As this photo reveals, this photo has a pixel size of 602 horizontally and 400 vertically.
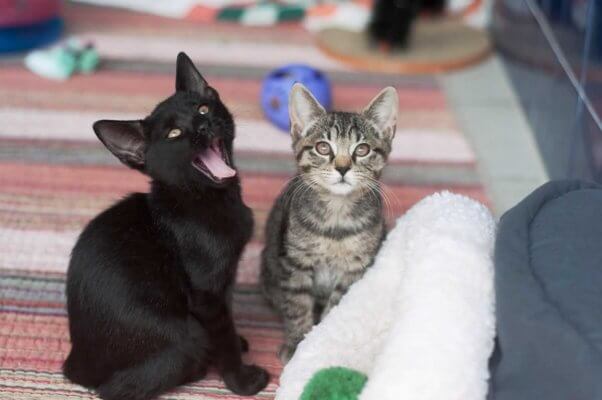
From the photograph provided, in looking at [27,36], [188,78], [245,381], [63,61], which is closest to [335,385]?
[245,381]

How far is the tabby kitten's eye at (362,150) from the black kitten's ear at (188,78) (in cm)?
32

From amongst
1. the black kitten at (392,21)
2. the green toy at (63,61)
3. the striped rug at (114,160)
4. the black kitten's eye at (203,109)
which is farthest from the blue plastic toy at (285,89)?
the black kitten's eye at (203,109)

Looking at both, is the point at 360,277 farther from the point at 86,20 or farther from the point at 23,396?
the point at 86,20

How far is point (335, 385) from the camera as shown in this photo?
1.27m

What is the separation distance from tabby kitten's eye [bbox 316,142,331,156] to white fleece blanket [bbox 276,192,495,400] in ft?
0.69

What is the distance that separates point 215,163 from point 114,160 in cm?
97

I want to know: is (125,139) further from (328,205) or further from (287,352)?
(287,352)

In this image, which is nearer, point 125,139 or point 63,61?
point 125,139

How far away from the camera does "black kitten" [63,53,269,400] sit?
1.38m

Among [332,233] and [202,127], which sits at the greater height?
[202,127]

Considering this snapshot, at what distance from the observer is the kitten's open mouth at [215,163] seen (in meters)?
1.42

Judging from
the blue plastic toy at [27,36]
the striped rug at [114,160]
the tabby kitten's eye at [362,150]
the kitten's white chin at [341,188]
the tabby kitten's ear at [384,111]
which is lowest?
the striped rug at [114,160]

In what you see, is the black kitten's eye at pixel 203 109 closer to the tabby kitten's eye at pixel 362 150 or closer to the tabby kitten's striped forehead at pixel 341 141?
the tabby kitten's striped forehead at pixel 341 141

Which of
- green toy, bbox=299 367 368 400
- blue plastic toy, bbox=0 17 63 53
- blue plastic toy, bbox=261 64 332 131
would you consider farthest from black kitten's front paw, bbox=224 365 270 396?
blue plastic toy, bbox=0 17 63 53
